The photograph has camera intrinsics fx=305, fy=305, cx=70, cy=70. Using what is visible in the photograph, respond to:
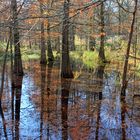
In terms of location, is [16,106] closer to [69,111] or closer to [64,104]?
[64,104]

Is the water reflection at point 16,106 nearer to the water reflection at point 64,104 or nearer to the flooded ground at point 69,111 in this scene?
the flooded ground at point 69,111

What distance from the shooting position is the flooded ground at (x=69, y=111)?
23.5 ft

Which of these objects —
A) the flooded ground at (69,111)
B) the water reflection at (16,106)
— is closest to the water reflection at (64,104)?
the flooded ground at (69,111)

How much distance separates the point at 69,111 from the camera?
8961mm

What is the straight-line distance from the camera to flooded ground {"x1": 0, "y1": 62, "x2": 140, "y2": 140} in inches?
281

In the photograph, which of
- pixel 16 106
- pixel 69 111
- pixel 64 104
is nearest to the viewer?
pixel 69 111

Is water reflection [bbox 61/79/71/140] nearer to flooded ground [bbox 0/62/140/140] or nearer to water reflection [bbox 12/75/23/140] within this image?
flooded ground [bbox 0/62/140/140]

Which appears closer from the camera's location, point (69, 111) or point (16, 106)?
point (69, 111)

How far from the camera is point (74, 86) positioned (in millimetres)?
12930

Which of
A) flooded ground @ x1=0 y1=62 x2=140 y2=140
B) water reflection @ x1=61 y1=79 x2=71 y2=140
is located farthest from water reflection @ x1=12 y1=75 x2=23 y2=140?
water reflection @ x1=61 y1=79 x2=71 y2=140

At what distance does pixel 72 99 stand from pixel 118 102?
1.58 m

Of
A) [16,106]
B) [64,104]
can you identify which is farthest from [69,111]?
[16,106]

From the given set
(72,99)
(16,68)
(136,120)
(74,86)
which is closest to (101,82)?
(74,86)

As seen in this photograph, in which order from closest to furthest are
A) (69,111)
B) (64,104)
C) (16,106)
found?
(69,111)
(16,106)
(64,104)
